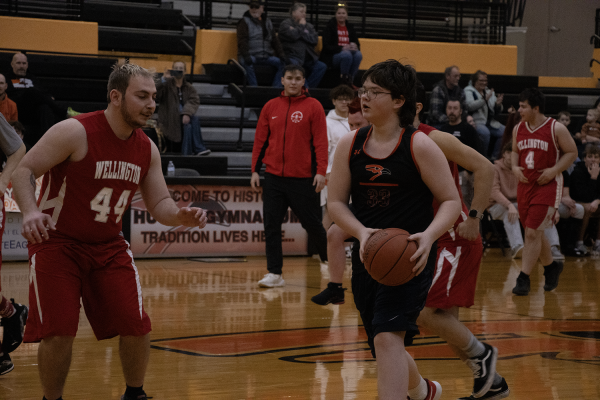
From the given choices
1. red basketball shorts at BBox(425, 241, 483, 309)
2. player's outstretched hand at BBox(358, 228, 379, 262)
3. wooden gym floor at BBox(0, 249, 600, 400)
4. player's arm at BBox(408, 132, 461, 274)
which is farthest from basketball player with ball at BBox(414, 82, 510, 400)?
player's outstretched hand at BBox(358, 228, 379, 262)

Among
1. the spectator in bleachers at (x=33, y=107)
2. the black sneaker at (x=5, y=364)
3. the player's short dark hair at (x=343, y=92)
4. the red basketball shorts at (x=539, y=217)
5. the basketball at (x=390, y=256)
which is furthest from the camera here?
the spectator in bleachers at (x=33, y=107)

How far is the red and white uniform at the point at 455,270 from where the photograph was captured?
4.17 m

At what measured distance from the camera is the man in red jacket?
25.6ft

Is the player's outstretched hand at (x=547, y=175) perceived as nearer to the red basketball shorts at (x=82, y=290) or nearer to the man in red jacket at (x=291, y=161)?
the man in red jacket at (x=291, y=161)

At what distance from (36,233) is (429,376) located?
7.98 ft

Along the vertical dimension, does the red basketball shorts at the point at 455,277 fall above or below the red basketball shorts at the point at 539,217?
above

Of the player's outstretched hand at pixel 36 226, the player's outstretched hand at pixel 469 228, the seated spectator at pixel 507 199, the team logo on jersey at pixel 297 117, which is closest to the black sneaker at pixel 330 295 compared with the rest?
the team logo on jersey at pixel 297 117

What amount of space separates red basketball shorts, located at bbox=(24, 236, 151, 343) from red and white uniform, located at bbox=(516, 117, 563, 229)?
496 centimetres

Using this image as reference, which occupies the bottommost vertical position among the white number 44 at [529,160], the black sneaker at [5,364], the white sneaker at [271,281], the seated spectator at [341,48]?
the white sneaker at [271,281]

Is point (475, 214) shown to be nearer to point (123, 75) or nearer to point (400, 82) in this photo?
point (400, 82)

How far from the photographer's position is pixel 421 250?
125 inches

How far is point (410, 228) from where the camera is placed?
3.45 metres

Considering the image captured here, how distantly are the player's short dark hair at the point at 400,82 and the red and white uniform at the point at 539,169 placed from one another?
15.0 feet

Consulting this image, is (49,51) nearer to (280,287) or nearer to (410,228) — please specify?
(280,287)
